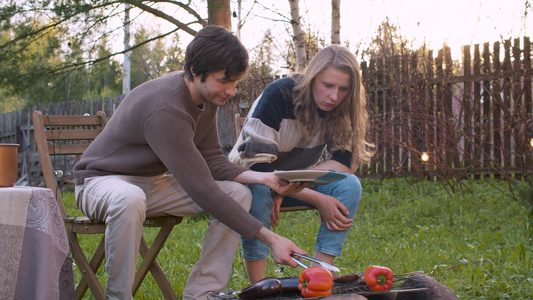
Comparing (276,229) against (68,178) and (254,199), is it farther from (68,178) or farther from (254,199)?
(68,178)

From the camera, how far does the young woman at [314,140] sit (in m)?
2.68

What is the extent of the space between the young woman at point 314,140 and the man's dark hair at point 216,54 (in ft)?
1.91

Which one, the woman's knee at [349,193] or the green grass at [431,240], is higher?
the woman's knee at [349,193]

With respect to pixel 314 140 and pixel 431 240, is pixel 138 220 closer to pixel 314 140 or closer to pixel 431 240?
pixel 314 140

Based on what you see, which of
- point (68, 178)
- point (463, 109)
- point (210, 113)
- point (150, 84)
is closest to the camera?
point (150, 84)

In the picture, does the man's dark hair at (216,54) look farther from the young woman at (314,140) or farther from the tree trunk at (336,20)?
the tree trunk at (336,20)

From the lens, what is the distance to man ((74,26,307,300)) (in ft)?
7.38

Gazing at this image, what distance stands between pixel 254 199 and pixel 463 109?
4.69 metres

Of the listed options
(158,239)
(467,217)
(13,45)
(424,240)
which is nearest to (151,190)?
(158,239)

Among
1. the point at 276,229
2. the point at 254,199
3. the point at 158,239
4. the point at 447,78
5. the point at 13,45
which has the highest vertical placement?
the point at 13,45

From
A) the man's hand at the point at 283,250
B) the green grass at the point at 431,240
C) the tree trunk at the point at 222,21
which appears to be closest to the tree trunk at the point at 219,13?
the tree trunk at the point at 222,21

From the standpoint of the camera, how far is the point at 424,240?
446 centimetres

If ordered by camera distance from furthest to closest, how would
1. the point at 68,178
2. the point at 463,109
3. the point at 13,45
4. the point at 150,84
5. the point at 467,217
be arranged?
1. the point at 68,178
2. the point at 13,45
3. the point at 463,109
4. the point at 467,217
5. the point at 150,84

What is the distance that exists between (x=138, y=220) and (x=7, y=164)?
0.57 m
